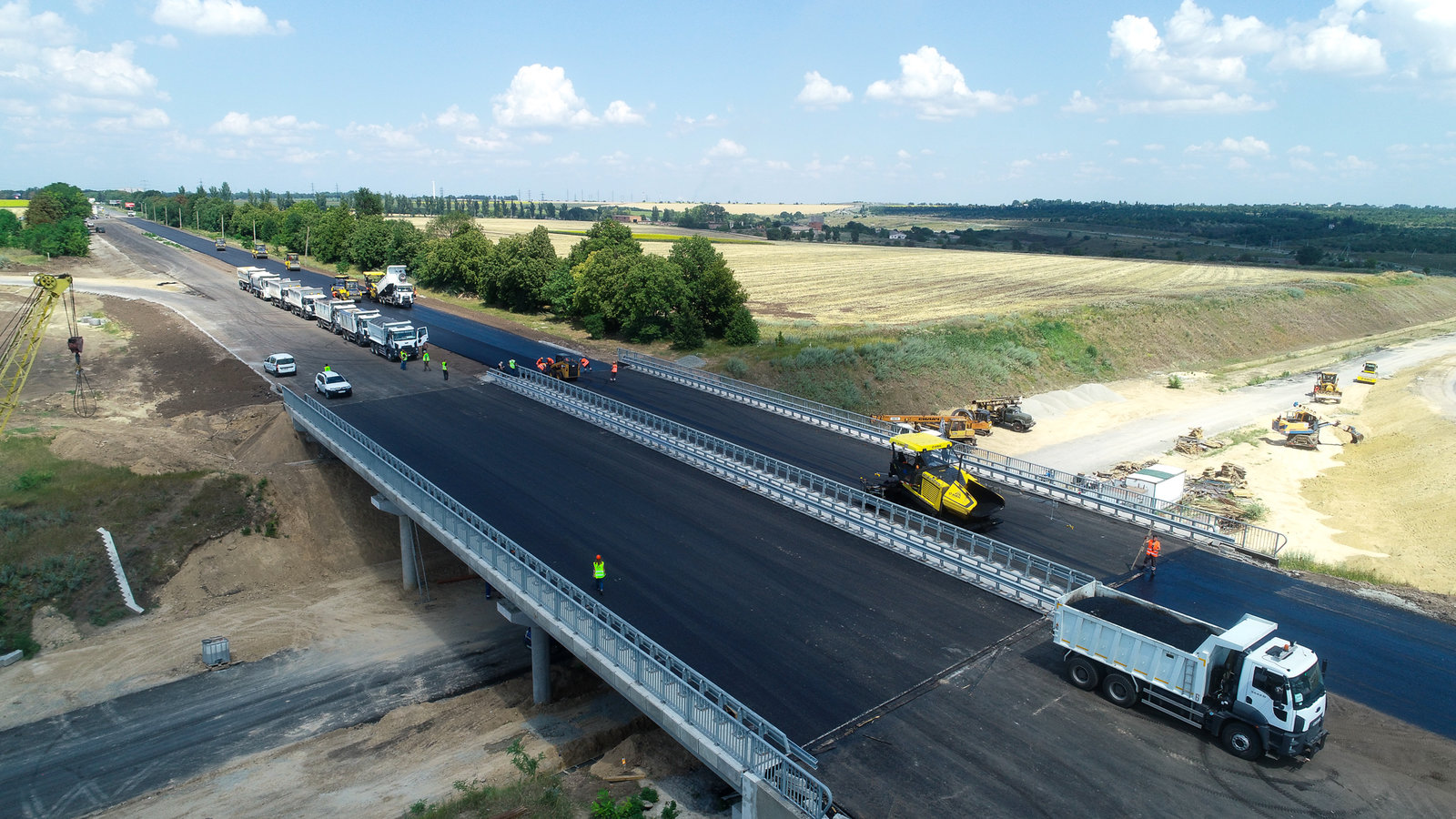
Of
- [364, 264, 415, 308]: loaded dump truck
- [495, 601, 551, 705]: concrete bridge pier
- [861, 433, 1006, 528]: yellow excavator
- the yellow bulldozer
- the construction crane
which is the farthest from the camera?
[364, 264, 415, 308]: loaded dump truck

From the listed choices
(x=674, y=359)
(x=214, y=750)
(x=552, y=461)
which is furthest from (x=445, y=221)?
(x=214, y=750)

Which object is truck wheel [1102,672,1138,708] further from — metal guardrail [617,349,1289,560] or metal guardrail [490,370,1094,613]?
metal guardrail [617,349,1289,560]

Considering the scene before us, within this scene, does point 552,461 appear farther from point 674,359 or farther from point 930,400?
point 930,400

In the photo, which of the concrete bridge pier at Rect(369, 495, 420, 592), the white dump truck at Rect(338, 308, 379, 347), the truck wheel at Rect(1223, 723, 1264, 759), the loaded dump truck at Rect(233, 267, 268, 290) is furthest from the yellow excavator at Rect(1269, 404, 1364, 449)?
the loaded dump truck at Rect(233, 267, 268, 290)

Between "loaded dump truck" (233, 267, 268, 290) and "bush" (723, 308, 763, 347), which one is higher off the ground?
"loaded dump truck" (233, 267, 268, 290)

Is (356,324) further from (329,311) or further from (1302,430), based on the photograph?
(1302,430)
